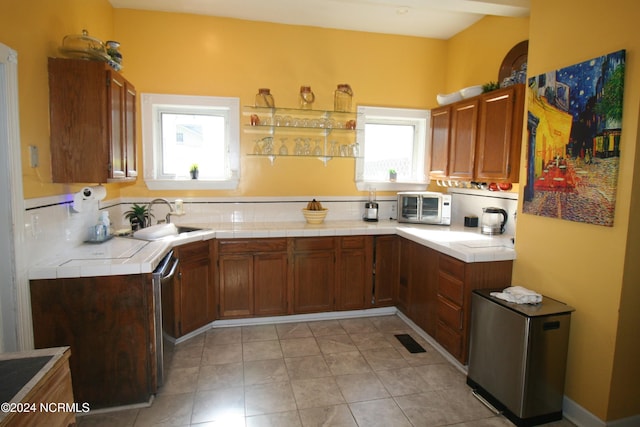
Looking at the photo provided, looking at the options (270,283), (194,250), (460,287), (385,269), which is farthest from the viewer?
(385,269)

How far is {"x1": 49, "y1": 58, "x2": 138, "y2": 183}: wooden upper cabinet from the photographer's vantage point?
2.37 m

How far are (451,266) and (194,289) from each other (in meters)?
2.13

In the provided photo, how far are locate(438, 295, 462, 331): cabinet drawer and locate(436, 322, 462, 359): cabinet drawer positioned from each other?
5 cm

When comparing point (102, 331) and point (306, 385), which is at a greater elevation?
point (102, 331)

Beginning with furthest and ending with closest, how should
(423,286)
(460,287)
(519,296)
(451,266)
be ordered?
1. (423,286)
2. (451,266)
3. (460,287)
4. (519,296)

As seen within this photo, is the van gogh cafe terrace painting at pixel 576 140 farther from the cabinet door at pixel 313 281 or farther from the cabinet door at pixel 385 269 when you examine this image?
the cabinet door at pixel 313 281

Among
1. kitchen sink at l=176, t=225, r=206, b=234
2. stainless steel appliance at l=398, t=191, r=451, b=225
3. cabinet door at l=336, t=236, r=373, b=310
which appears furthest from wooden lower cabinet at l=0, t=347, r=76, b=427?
stainless steel appliance at l=398, t=191, r=451, b=225

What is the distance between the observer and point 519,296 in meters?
2.35

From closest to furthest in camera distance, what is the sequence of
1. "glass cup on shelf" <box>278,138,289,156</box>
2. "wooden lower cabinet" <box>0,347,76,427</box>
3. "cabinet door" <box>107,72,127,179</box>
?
1. "wooden lower cabinet" <box>0,347,76,427</box>
2. "cabinet door" <box>107,72,127,179</box>
3. "glass cup on shelf" <box>278,138,289,156</box>

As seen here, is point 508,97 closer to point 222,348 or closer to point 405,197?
point 405,197

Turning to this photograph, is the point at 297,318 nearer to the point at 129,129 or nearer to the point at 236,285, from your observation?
the point at 236,285

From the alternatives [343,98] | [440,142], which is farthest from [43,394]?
[440,142]

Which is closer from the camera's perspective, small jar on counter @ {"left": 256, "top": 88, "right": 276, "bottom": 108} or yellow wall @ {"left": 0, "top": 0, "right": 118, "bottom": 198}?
yellow wall @ {"left": 0, "top": 0, "right": 118, "bottom": 198}

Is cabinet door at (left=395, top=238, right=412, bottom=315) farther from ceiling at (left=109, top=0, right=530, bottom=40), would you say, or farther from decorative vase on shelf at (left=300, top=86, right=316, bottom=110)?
ceiling at (left=109, top=0, right=530, bottom=40)
